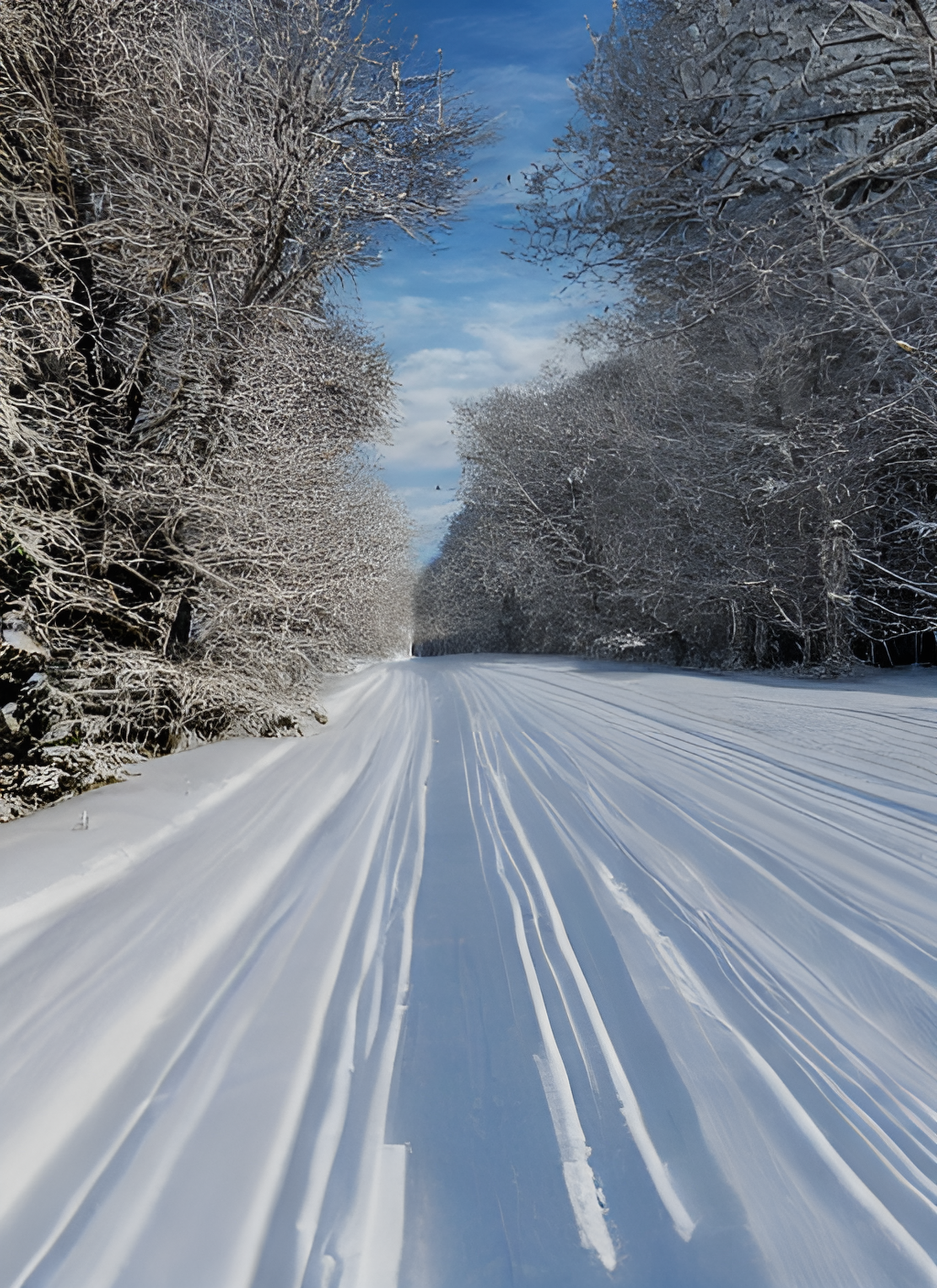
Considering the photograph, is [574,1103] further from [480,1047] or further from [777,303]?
[777,303]

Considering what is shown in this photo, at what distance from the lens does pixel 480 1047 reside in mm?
1762

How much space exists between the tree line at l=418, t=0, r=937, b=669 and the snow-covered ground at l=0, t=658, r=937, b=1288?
20.6 feet

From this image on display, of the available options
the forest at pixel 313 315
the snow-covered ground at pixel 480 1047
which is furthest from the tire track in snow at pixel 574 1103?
the forest at pixel 313 315

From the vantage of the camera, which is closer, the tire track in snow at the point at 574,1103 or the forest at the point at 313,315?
the tire track in snow at the point at 574,1103

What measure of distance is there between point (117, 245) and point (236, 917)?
5.46 metres

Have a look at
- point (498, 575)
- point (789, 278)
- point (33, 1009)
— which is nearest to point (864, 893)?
point (33, 1009)

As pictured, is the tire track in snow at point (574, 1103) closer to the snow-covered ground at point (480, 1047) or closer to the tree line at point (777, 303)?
the snow-covered ground at point (480, 1047)

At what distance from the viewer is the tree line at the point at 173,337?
190 inches

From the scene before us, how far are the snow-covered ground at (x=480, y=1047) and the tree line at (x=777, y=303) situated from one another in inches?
248

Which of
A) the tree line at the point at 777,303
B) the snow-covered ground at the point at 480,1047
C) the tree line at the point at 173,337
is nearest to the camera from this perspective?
the snow-covered ground at the point at 480,1047

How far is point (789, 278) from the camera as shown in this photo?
7.54 m

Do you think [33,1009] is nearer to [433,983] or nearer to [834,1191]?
[433,983]

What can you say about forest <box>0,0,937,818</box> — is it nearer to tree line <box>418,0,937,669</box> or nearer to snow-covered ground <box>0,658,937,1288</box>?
tree line <box>418,0,937,669</box>

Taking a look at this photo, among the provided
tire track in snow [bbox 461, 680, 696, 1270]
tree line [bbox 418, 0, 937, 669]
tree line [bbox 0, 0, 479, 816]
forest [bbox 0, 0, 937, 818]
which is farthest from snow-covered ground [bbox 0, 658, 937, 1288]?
tree line [bbox 418, 0, 937, 669]
